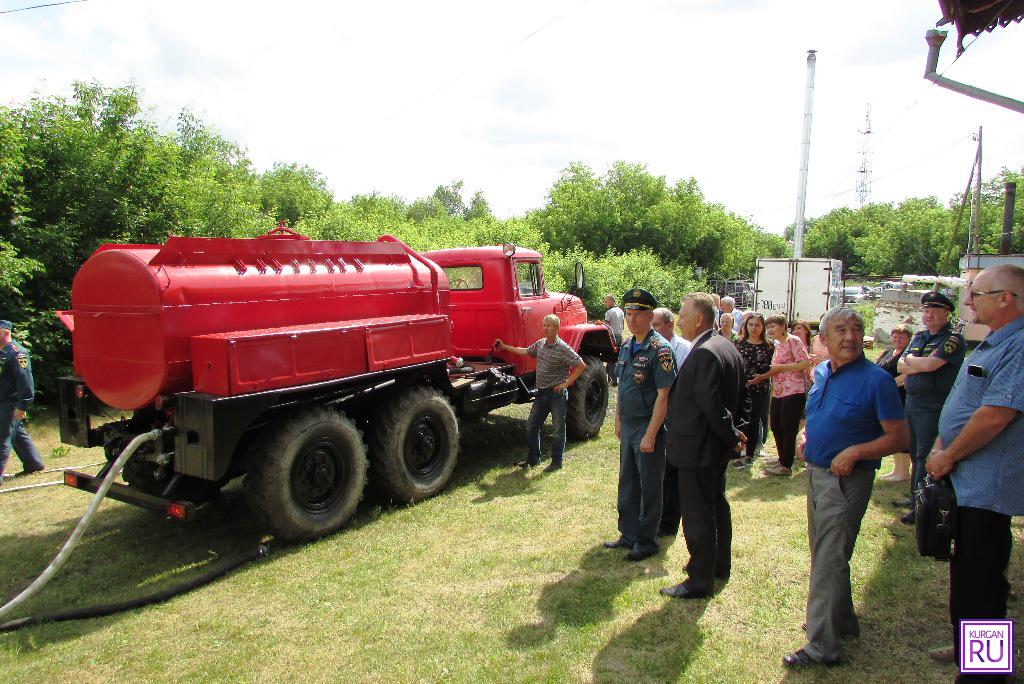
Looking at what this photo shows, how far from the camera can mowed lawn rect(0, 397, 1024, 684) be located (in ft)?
11.2

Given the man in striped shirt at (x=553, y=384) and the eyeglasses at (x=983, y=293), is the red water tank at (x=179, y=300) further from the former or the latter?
the eyeglasses at (x=983, y=293)

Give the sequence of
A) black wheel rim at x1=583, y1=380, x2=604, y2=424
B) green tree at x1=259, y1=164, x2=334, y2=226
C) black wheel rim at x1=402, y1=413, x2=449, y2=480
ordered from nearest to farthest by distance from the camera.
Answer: black wheel rim at x1=402, y1=413, x2=449, y2=480
black wheel rim at x1=583, y1=380, x2=604, y2=424
green tree at x1=259, y1=164, x2=334, y2=226

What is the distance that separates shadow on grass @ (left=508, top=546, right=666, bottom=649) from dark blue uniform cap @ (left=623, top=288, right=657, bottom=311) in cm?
180

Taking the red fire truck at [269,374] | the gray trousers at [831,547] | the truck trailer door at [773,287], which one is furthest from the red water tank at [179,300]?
the truck trailer door at [773,287]

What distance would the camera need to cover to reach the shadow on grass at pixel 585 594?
371 centimetres

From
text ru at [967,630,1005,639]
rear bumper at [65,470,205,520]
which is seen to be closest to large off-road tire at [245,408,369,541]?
rear bumper at [65,470,205,520]

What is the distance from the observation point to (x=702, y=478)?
3.85 meters

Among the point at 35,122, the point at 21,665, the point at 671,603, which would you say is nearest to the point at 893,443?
the point at 671,603

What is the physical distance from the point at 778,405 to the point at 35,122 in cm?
1165

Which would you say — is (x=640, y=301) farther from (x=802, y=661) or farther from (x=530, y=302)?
(x=530, y=302)

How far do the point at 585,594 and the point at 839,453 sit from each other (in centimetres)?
184

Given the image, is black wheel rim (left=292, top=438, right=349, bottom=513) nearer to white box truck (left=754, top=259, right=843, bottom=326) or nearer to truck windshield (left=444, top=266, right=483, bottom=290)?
truck windshield (left=444, top=266, right=483, bottom=290)

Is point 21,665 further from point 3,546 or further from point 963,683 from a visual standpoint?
point 963,683

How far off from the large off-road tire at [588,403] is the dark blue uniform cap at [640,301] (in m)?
3.43
